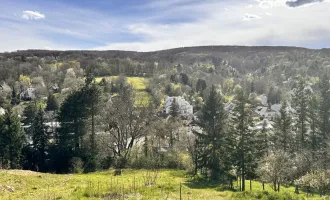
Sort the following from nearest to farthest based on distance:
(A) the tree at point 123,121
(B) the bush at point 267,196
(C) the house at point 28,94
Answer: (B) the bush at point 267,196 → (A) the tree at point 123,121 → (C) the house at point 28,94

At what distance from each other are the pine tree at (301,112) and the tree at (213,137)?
1368 centimetres

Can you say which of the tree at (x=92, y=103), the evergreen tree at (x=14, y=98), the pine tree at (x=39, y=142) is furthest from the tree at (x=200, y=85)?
the pine tree at (x=39, y=142)

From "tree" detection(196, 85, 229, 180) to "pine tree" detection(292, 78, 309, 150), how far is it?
538 inches

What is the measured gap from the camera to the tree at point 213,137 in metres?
30.3

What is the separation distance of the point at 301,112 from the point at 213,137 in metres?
15.8

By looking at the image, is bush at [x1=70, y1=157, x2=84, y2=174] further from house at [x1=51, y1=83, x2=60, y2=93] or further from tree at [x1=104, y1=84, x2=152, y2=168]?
house at [x1=51, y1=83, x2=60, y2=93]

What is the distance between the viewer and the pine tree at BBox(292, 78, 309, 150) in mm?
38759

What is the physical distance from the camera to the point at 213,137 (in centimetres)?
3131

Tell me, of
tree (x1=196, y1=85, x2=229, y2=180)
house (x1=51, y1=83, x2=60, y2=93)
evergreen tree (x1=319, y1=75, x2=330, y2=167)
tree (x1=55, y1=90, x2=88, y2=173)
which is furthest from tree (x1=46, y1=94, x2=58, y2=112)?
evergreen tree (x1=319, y1=75, x2=330, y2=167)

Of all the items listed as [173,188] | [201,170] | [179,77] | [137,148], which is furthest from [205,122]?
[179,77]

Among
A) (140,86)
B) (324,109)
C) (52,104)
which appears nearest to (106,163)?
(324,109)

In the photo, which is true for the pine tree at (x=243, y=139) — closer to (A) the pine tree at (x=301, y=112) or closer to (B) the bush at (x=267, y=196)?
(B) the bush at (x=267, y=196)

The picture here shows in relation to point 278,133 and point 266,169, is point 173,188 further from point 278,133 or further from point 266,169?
point 278,133

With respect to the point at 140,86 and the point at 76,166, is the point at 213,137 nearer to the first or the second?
the point at 76,166
